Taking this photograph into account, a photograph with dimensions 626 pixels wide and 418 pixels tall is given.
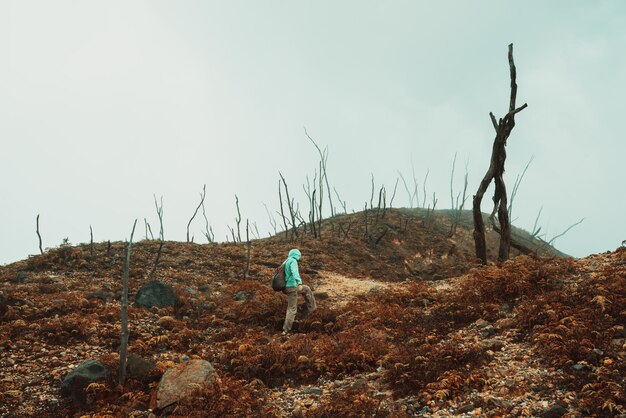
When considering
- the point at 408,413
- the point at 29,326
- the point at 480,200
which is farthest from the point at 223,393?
the point at 480,200

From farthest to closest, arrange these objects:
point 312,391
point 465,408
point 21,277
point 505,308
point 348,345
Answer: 1. point 21,277
2. point 505,308
3. point 348,345
4. point 312,391
5. point 465,408

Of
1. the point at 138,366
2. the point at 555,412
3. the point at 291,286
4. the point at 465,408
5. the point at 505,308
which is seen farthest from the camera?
the point at 291,286

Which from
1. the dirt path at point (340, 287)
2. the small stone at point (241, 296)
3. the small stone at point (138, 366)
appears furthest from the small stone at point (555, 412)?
the small stone at point (241, 296)

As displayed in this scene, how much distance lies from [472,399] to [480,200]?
10.0 metres

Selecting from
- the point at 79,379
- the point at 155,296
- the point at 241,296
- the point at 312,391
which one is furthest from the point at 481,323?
the point at 155,296

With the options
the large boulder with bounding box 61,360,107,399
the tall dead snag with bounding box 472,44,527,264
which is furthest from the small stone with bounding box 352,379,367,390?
the tall dead snag with bounding box 472,44,527,264

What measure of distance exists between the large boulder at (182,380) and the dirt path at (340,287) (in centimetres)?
651

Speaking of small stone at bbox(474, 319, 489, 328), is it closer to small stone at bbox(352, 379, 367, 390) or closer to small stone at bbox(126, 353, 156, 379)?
small stone at bbox(352, 379, 367, 390)

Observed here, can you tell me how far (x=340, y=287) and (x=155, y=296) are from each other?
23.2 ft

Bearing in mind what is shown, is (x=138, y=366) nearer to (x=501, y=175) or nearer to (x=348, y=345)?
(x=348, y=345)

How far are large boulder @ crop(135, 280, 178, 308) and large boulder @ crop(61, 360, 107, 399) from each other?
4.53m

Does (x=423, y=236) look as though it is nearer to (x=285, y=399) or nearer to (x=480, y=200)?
(x=480, y=200)

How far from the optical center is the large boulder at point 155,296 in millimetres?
12851

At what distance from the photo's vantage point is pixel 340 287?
56.4 feet
